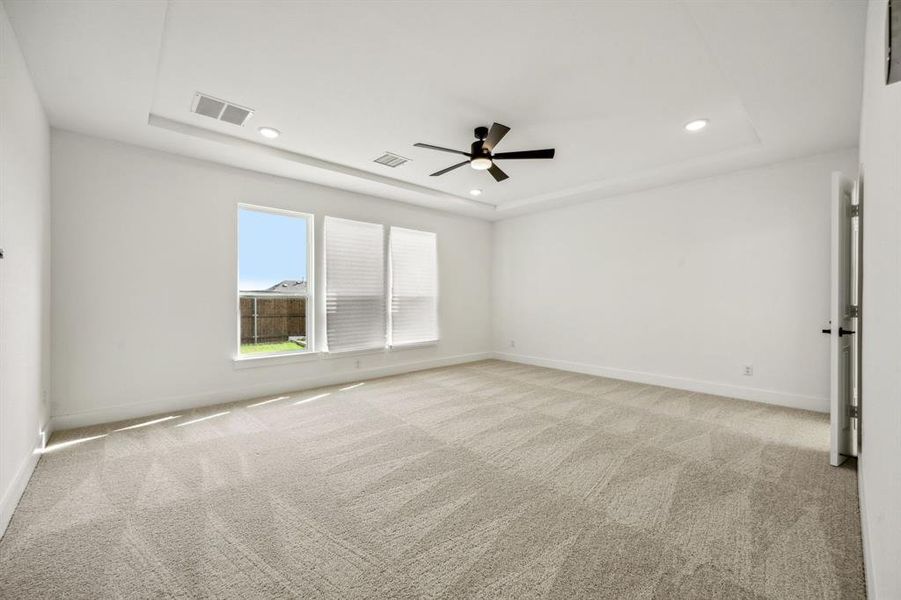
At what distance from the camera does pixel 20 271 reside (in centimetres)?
240

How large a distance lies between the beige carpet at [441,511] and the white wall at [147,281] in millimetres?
508

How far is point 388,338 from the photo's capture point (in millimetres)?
5754

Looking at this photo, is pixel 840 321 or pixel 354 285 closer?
pixel 840 321

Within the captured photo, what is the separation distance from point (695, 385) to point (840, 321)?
2306 mm

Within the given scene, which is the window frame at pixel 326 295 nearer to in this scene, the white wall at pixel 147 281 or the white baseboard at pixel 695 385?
the white wall at pixel 147 281

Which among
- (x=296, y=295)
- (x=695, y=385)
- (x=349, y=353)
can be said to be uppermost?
(x=296, y=295)

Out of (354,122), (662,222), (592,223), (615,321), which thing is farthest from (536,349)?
(354,122)

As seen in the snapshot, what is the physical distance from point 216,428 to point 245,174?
9.31ft

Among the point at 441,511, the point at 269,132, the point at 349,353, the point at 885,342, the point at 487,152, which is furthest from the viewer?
the point at 349,353

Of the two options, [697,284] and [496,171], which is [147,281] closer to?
[496,171]

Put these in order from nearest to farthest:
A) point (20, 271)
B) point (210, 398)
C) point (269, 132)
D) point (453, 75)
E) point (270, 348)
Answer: point (20, 271)
point (453, 75)
point (269, 132)
point (210, 398)
point (270, 348)

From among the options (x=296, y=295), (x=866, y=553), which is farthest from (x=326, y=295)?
(x=866, y=553)

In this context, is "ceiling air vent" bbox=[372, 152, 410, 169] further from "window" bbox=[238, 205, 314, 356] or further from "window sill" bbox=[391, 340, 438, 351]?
"window sill" bbox=[391, 340, 438, 351]

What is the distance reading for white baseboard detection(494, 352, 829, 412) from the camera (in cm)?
405
